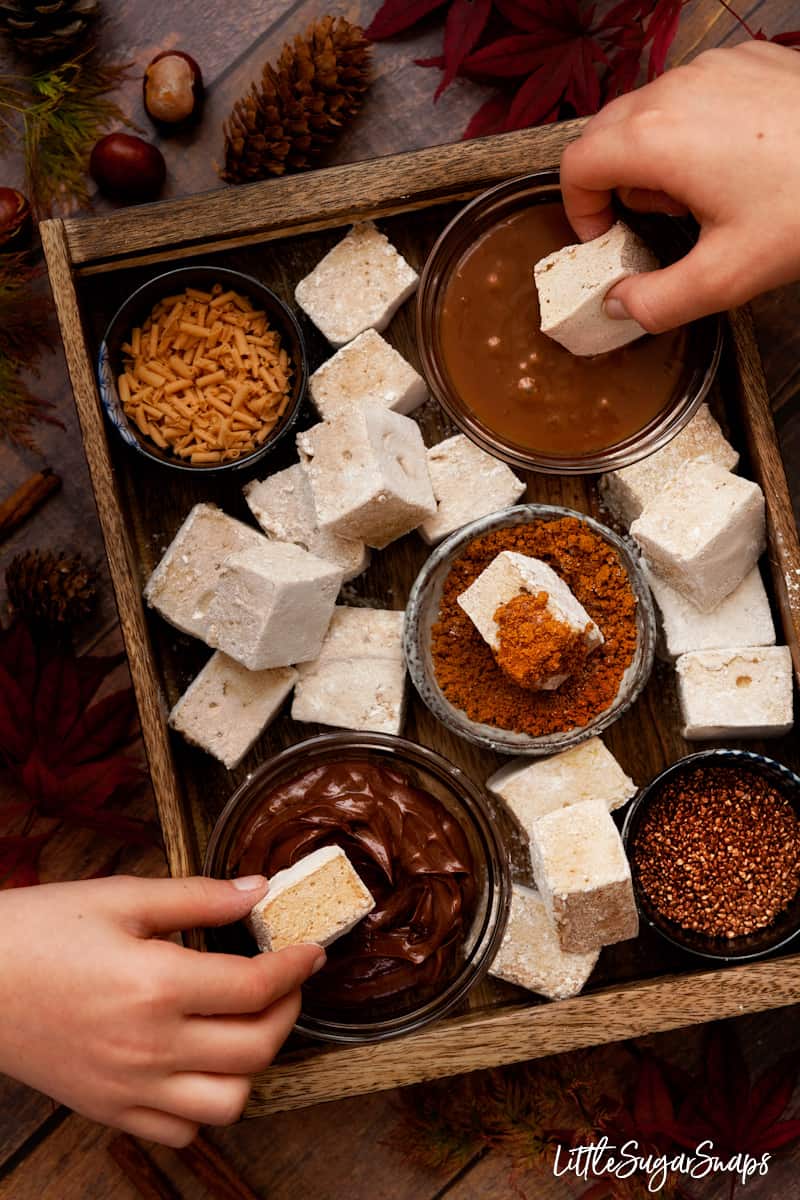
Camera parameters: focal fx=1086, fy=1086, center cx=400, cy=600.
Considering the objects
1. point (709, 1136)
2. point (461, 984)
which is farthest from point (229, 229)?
point (709, 1136)

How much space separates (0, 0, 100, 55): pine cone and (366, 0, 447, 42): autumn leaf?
546 millimetres

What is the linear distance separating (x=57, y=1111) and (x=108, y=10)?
2158mm

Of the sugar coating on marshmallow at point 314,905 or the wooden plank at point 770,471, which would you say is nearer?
the sugar coating on marshmallow at point 314,905

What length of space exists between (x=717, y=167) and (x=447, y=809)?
45.3 inches

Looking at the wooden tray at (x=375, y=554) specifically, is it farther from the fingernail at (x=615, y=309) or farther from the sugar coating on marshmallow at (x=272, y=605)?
the fingernail at (x=615, y=309)

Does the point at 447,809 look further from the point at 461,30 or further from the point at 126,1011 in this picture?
the point at 461,30

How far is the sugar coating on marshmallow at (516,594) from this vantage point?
1.79 metres

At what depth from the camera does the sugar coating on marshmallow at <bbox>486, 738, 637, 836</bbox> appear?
6.32ft

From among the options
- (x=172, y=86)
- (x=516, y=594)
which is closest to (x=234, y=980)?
(x=516, y=594)

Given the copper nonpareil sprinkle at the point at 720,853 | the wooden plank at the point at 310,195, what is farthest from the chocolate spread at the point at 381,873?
the wooden plank at the point at 310,195

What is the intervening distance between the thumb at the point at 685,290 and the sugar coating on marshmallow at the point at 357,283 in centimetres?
43

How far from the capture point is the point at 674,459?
1.95m

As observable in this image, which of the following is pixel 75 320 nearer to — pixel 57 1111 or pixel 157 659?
pixel 157 659

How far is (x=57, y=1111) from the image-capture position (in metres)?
2.12
